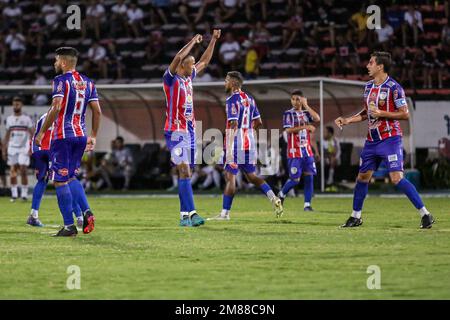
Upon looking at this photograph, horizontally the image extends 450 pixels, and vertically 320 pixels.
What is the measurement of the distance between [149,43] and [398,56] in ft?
29.3

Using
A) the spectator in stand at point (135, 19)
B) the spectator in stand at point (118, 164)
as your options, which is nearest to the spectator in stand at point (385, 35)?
the spectator in stand at point (118, 164)

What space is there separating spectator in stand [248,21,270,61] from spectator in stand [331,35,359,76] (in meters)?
2.61

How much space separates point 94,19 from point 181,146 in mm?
22308

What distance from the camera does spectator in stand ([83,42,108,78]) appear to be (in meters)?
34.1

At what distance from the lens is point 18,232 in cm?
1393

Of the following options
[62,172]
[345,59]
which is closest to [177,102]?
[62,172]

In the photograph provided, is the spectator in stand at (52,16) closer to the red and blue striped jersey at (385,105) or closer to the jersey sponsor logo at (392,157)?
the red and blue striped jersey at (385,105)

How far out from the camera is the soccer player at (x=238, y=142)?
16453 mm

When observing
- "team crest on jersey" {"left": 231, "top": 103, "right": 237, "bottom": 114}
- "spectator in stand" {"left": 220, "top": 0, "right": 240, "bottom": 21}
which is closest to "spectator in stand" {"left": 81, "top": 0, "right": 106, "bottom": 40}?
"spectator in stand" {"left": 220, "top": 0, "right": 240, "bottom": 21}

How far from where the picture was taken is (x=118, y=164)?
29422 millimetres

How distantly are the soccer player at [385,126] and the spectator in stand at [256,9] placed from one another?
20.7 metres

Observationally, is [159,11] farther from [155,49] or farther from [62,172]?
[62,172]

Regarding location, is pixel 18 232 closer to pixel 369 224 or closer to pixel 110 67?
pixel 369 224

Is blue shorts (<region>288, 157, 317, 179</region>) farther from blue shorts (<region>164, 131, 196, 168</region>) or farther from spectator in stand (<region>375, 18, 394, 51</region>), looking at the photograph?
spectator in stand (<region>375, 18, 394, 51</region>)
